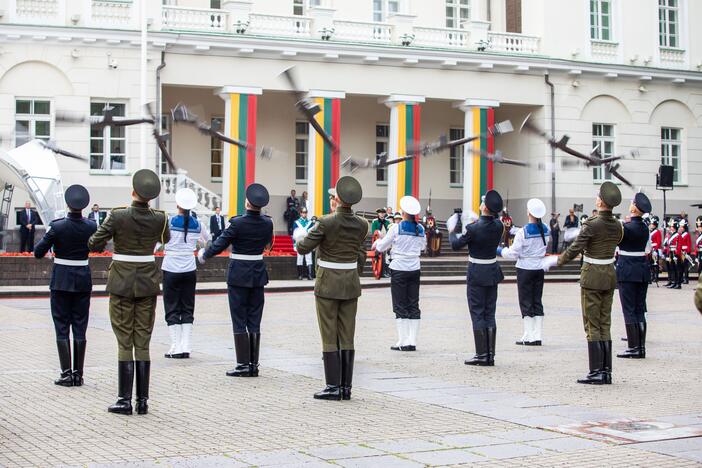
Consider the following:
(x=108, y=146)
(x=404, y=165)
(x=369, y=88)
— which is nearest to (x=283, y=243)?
(x=404, y=165)

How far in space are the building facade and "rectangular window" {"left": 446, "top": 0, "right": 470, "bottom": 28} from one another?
103 millimetres

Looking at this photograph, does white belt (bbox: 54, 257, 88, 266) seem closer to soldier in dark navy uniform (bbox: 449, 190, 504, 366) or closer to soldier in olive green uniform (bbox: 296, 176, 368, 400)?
soldier in olive green uniform (bbox: 296, 176, 368, 400)

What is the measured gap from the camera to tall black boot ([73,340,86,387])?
12.0 m

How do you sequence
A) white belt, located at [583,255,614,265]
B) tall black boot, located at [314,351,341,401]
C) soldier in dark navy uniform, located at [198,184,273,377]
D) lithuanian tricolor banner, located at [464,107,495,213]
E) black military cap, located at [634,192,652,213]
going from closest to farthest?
tall black boot, located at [314,351,341,401], white belt, located at [583,255,614,265], soldier in dark navy uniform, located at [198,184,273,377], black military cap, located at [634,192,652,213], lithuanian tricolor banner, located at [464,107,495,213]

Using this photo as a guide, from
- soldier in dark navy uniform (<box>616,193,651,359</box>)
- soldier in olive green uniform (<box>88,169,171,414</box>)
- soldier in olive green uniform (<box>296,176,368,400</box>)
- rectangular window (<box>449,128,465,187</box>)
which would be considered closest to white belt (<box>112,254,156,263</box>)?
soldier in olive green uniform (<box>88,169,171,414</box>)

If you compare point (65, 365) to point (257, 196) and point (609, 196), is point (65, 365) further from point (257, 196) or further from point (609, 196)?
point (609, 196)

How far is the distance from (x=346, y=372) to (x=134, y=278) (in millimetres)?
2394

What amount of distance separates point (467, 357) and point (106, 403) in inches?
220

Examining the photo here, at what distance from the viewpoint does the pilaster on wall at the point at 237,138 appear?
37.0 m

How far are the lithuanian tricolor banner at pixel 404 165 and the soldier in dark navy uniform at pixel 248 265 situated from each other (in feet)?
85.3

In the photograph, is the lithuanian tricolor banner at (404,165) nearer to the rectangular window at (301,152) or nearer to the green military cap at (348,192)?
the rectangular window at (301,152)

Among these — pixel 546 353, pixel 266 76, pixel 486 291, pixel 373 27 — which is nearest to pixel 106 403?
pixel 486 291

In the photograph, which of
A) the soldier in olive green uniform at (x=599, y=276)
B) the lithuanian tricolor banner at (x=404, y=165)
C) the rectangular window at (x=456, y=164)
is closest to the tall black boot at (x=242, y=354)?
the soldier in olive green uniform at (x=599, y=276)

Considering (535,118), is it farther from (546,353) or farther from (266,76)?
(546,353)
